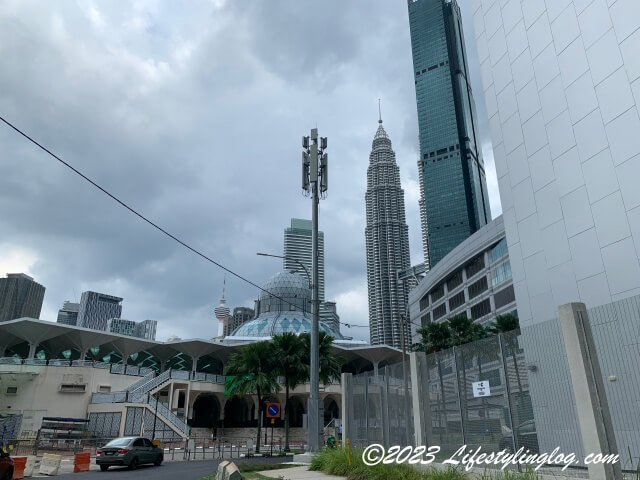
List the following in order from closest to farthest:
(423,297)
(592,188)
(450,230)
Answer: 1. (592,188)
2. (423,297)
3. (450,230)

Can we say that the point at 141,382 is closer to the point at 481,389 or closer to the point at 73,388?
the point at 73,388

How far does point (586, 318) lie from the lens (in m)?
8.34

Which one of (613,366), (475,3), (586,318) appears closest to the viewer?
(586,318)

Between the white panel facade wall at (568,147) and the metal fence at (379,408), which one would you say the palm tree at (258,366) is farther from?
the white panel facade wall at (568,147)

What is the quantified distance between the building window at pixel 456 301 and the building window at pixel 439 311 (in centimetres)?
333

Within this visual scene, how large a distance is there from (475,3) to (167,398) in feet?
184

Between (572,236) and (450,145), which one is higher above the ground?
(450,145)

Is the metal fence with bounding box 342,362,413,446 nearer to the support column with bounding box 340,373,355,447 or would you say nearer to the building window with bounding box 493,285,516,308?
the support column with bounding box 340,373,355,447

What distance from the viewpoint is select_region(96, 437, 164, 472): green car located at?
853 inches

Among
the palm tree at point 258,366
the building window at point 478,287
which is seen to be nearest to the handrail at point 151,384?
the palm tree at point 258,366

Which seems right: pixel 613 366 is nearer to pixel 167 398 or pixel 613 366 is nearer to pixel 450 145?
pixel 167 398

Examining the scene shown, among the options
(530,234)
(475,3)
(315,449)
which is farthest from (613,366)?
(475,3)

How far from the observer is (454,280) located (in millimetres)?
92375

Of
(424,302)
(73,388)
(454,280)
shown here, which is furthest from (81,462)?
(424,302)
